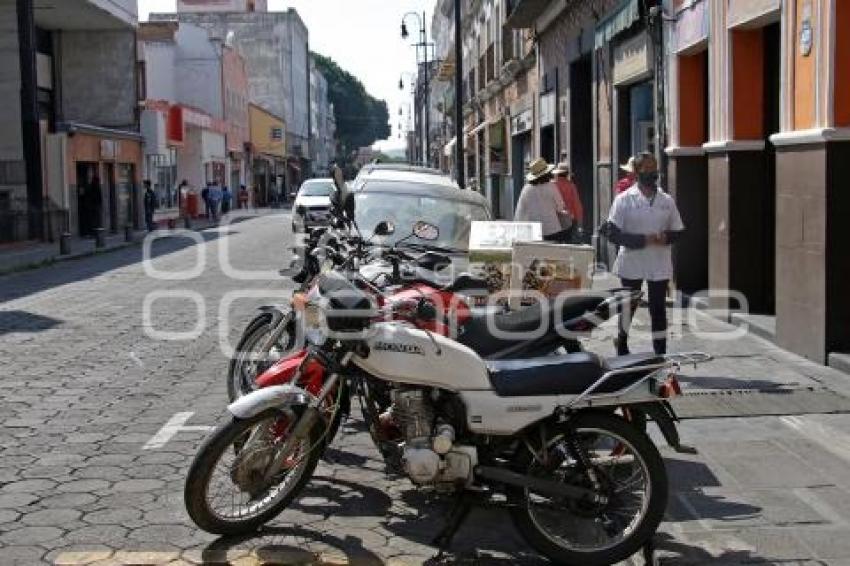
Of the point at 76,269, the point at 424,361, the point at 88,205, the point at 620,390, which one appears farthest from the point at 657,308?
the point at 88,205

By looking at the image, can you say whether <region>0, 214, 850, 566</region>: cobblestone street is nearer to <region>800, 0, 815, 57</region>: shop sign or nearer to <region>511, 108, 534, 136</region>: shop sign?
<region>800, 0, 815, 57</region>: shop sign

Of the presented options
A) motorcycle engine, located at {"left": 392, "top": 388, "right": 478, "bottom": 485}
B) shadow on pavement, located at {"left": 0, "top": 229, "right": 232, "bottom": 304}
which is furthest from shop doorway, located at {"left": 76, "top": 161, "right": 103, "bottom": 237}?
motorcycle engine, located at {"left": 392, "top": 388, "right": 478, "bottom": 485}

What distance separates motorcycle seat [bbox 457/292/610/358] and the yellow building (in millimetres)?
62492

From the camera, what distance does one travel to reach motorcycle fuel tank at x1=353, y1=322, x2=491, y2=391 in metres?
4.61

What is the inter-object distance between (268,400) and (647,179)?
14.1 ft

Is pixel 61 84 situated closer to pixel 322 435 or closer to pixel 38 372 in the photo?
pixel 38 372

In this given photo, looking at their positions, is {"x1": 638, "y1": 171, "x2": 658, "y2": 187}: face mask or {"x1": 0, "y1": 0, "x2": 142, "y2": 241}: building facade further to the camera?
{"x1": 0, "y1": 0, "x2": 142, "y2": 241}: building facade

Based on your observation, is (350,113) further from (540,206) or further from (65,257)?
(540,206)

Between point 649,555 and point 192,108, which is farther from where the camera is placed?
point 192,108

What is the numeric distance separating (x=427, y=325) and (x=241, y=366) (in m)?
1.89

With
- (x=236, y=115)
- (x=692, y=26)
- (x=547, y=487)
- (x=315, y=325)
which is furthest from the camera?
(x=236, y=115)

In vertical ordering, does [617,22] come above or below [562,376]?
above

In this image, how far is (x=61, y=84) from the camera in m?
34.9

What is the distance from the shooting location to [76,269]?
2020 cm
